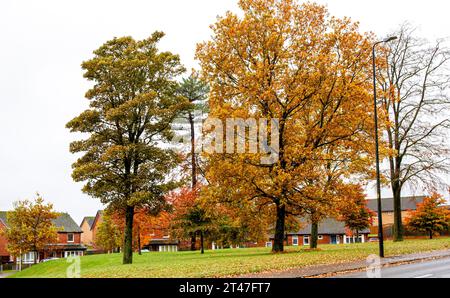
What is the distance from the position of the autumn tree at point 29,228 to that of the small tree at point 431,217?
3961cm

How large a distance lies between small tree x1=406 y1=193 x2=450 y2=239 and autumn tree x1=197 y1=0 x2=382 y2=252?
82.1ft

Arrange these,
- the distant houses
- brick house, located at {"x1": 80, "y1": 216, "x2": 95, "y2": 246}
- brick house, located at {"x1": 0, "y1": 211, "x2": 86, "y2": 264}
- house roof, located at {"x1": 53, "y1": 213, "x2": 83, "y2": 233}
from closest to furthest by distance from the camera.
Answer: the distant houses, brick house, located at {"x1": 0, "y1": 211, "x2": 86, "y2": 264}, house roof, located at {"x1": 53, "y1": 213, "x2": 83, "y2": 233}, brick house, located at {"x1": 80, "y1": 216, "x2": 95, "y2": 246}

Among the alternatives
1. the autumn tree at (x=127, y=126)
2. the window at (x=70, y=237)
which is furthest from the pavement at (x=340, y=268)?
the window at (x=70, y=237)

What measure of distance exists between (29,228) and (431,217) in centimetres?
4319

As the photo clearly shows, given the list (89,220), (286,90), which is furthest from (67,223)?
(286,90)

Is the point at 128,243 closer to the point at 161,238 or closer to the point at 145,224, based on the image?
the point at 145,224

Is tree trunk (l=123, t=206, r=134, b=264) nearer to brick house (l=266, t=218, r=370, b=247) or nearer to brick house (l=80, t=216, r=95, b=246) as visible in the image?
brick house (l=266, t=218, r=370, b=247)

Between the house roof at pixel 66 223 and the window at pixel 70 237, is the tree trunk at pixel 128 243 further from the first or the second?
the window at pixel 70 237

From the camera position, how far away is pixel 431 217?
53000 millimetres

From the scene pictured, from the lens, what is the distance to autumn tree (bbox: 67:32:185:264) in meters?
34.3

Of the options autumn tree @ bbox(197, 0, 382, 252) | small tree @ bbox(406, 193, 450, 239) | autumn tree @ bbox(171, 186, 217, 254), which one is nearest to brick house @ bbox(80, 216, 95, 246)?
autumn tree @ bbox(171, 186, 217, 254)

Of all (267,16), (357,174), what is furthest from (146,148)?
(357,174)

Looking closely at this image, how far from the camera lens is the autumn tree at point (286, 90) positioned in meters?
29.7
